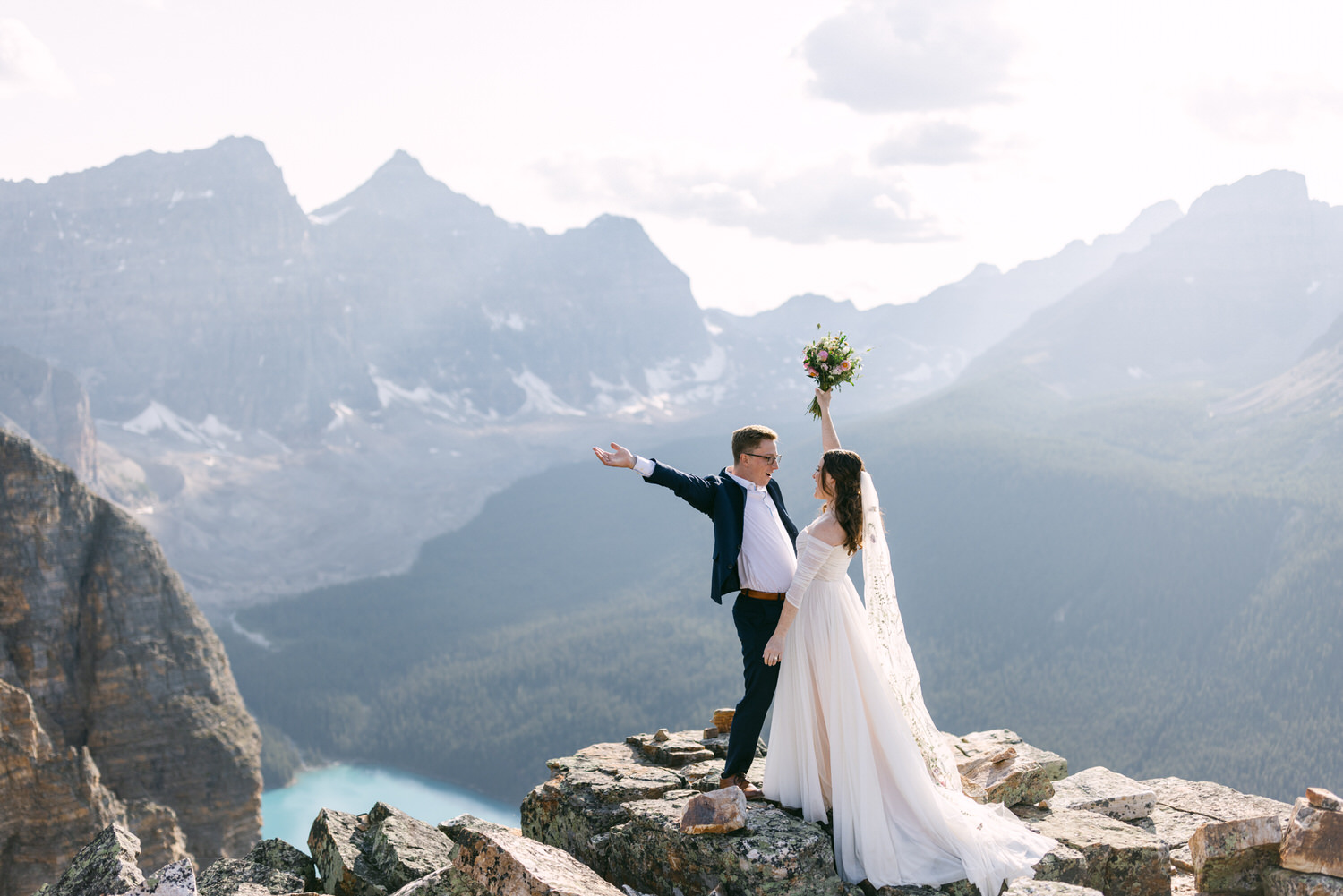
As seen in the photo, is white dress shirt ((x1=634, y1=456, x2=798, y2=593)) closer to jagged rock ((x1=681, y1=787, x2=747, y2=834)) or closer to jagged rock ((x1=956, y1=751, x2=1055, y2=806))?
jagged rock ((x1=681, y1=787, x2=747, y2=834))

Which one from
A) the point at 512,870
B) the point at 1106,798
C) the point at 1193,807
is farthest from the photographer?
the point at 1193,807

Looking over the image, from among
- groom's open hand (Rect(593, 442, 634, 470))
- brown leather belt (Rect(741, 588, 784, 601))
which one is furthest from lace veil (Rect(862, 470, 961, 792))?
groom's open hand (Rect(593, 442, 634, 470))

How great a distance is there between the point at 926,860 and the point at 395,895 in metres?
5.64

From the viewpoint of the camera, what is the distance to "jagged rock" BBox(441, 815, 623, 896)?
28.2 feet

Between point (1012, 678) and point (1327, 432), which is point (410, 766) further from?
point (1327, 432)

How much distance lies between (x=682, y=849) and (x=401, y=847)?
418 cm

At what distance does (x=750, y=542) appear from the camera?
10320 millimetres

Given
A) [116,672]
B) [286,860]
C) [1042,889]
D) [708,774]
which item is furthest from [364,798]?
[1042,889]

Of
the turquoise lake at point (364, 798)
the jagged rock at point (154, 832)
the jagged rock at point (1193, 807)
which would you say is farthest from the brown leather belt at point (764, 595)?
the turquoise lake at point (364, 798)

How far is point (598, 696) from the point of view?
518ft

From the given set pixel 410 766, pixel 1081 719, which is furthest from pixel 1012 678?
pixel 410 766

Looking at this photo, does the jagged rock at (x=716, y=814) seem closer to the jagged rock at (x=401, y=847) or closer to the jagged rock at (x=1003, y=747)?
the jagged rock at (x=401, y=847)

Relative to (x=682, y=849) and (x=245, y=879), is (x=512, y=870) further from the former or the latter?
(x=245, y=879)

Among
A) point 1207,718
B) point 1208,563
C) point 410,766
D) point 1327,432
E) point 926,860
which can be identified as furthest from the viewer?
point 1327,432
